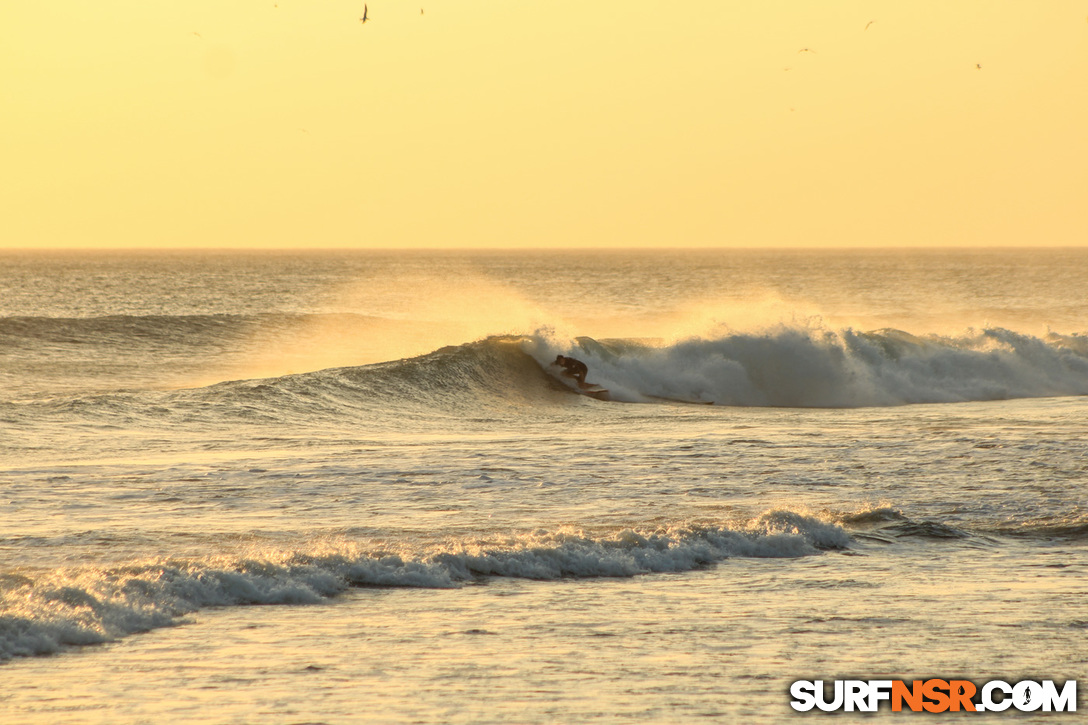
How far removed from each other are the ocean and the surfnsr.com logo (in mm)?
112

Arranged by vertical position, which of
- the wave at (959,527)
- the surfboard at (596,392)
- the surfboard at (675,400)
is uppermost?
the wave at (959,527)

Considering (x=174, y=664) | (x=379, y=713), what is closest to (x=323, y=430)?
(x=174, y=664)

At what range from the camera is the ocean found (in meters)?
5.96

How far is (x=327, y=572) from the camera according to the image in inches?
318

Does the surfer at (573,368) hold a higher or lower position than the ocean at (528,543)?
higher

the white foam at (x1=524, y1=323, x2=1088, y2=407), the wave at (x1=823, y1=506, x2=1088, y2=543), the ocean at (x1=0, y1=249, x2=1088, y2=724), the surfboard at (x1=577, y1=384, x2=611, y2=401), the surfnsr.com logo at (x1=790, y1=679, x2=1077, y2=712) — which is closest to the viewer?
the surfnsr.com logo at (x1=790, y1=679, x2=1077, y2=712)

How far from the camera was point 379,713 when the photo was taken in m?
5.41

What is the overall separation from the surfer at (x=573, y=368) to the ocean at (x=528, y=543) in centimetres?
27

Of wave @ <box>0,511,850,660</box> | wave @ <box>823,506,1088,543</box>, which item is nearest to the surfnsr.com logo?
wave @ <box>0,511,850,660</box>

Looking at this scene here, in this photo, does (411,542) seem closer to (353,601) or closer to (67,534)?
(353,601)

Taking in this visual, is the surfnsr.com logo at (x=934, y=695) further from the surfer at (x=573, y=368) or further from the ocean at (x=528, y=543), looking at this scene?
the surfer at (x=573, y=368)

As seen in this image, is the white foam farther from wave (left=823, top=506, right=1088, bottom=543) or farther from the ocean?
wave (left=823, top=506, right=1088, bottom=543)

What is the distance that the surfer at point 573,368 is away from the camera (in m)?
24.1

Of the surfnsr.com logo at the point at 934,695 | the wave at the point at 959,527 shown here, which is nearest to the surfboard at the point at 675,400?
the wave at the point at 959,527
